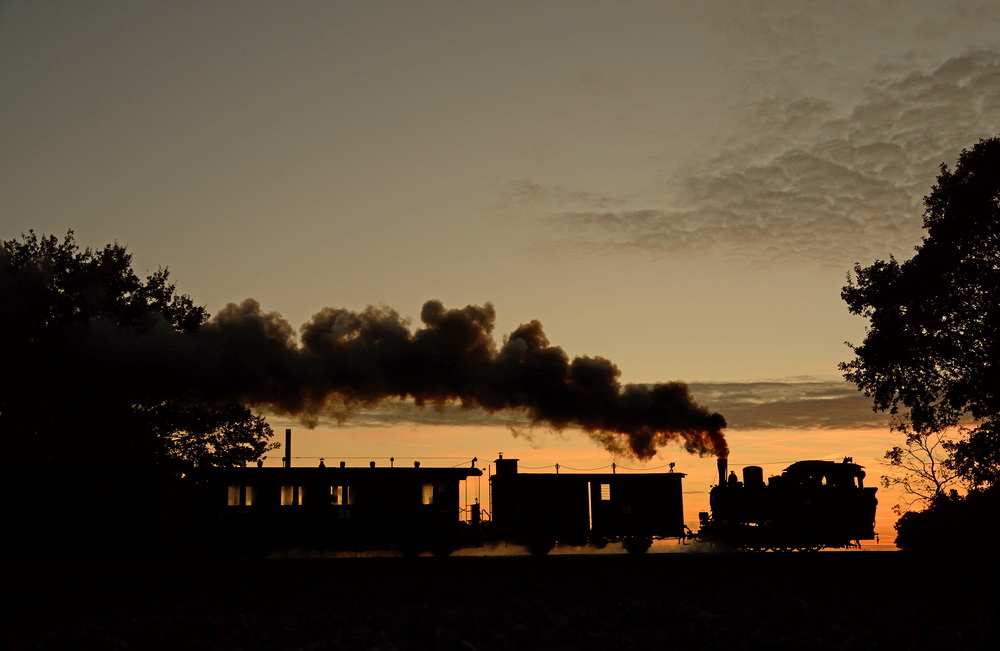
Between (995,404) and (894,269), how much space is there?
218 inches

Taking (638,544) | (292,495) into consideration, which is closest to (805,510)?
(638,544)

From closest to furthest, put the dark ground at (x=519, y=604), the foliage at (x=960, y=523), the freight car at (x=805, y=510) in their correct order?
the dark ground at (x=519, y=604) < the foliage at (x=960, y=523) < the freight car at (x=805, y=510)

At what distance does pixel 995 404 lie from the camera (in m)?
26.5

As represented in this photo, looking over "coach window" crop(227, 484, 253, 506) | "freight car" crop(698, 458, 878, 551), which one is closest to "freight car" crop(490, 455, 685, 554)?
"freight car" crop(698, 458, 878, 551)

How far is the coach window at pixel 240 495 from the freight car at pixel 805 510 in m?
16.1

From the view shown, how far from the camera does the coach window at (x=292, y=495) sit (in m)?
29.1

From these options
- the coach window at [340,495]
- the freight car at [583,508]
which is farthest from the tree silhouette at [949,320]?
the coach window at [340,495]

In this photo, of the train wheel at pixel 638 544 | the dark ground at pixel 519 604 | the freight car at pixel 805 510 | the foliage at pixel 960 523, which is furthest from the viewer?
the train wheel at pixel 638 544

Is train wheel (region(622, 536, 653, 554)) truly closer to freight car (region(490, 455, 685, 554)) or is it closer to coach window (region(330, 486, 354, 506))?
freight car (region(490, 455, 685, 554))

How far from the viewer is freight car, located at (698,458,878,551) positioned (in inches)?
1191

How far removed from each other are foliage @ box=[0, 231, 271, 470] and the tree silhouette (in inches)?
972

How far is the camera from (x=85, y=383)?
33969 millimetres

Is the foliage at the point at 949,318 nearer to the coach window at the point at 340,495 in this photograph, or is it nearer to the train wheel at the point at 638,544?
the train wheel at the point at 638,544

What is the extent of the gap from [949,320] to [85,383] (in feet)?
99.1
